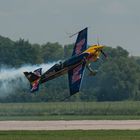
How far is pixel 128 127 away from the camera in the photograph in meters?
70.4

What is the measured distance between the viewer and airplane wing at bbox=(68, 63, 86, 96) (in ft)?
240

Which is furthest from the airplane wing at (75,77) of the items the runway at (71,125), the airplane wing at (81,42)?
the runway at (71,125)

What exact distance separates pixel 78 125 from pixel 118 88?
55489mm

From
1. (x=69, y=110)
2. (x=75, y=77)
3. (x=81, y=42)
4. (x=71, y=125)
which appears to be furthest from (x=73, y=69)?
(x=69, y=110)

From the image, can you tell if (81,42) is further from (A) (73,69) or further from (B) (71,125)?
(B) (71,125)

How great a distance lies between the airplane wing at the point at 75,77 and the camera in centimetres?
7312

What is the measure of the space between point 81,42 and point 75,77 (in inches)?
167

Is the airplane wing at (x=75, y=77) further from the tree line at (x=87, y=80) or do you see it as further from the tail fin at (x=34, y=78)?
the tree line at (x=87, y=80)

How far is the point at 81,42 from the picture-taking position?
77062 millimetres
